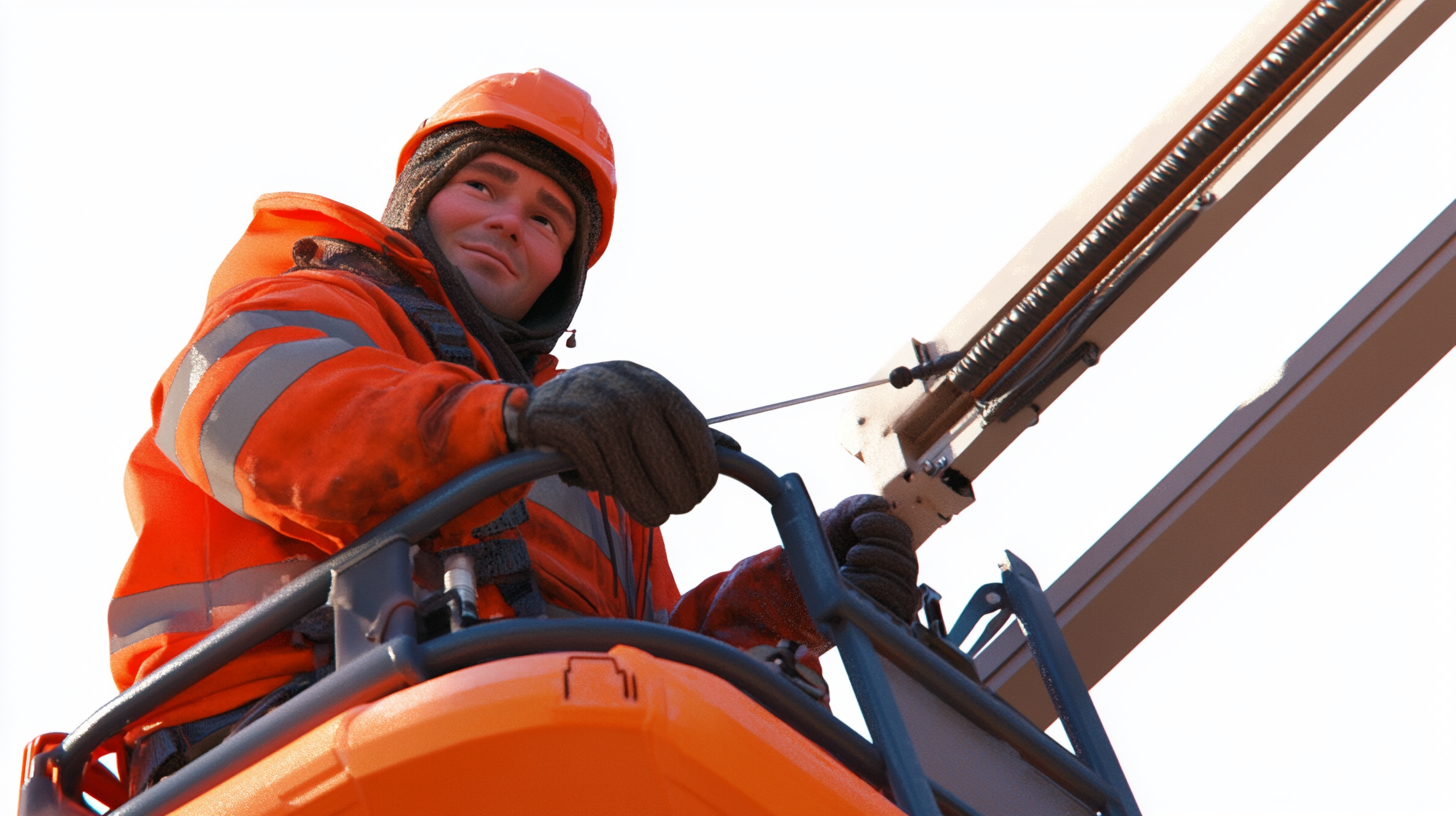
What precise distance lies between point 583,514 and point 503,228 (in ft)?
2.96

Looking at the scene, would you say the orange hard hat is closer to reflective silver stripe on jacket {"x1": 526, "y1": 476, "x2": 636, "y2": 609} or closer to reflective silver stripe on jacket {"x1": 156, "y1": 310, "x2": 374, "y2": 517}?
reflective silver stripe on jacket {"x1": 526, "y1": 476, "x2": 636, "y2": 609}

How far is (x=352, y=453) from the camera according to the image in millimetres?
2227

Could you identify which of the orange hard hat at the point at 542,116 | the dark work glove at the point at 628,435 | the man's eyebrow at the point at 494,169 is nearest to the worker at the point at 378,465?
the dark work glove at the point at 628,435

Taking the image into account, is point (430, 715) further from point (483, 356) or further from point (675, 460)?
point (483, 356)

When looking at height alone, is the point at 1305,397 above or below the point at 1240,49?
below

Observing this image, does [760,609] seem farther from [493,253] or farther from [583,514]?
[493,253]

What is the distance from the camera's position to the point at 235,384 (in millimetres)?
2334

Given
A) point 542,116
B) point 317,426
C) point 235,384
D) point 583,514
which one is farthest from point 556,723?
point 542,116

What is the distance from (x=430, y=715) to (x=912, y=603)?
1.45 m

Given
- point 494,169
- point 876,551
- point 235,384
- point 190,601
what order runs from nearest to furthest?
point 235,384 → point 190,601 → point 876,551 → point 494,169

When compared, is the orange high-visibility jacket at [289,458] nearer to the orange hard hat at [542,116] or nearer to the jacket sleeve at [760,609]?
the jacket sleeve at [760,609]

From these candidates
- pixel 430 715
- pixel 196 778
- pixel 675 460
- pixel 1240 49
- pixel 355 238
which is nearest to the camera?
pixel 430 715

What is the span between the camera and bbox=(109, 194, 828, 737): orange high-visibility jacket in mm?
2229

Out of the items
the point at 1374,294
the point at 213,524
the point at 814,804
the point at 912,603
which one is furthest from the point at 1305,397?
the point at 213,524
